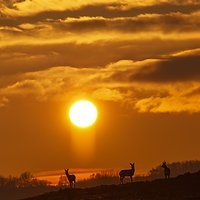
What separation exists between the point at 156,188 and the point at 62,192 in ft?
42.2

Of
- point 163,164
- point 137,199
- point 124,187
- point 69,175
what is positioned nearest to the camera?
point 137,199

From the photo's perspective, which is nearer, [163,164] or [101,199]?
[101,199]

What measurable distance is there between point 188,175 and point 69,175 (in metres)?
22.2

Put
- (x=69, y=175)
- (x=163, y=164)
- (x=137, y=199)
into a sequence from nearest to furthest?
(x=137, y=199), (x=163, y=164), (x=69, y=175)

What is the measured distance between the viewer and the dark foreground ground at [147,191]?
9506 cm

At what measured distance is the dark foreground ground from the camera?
312 feet

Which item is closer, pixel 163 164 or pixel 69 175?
pixel 163 164

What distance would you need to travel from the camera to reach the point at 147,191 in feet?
318

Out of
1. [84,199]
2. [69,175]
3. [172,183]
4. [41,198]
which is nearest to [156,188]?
[172,183]

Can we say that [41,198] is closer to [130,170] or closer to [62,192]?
[62,192]

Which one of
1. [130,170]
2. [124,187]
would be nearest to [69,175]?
[130,170]

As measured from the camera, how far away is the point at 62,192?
342ft

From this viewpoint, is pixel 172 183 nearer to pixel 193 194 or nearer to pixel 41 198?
pixel 193 194

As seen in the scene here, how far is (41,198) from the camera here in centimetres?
10469
